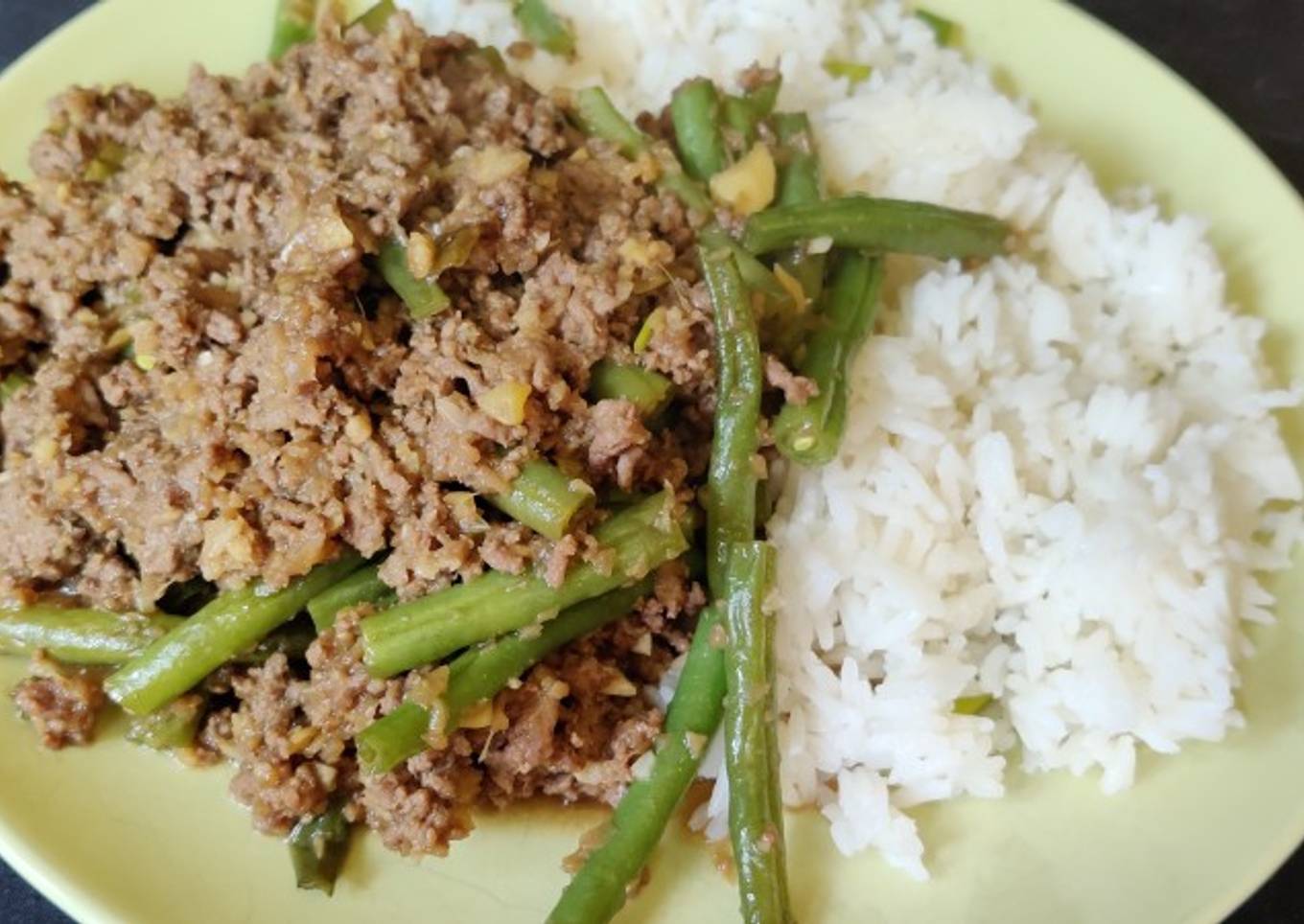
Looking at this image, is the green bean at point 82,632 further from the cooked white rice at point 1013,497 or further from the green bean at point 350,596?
the cooked white rice at point 1013,497

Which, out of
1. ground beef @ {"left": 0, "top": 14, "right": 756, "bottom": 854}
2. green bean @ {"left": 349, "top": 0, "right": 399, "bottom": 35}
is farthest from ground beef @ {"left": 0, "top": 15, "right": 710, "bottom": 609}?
green bean @ {"left": 349, "top": 0, "right": 399, "bottom": 35}

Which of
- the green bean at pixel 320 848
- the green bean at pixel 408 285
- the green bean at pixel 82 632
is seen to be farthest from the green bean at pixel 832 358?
the green bean at pixel 82 632

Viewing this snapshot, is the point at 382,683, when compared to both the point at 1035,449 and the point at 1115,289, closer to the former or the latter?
the point at 1035,449

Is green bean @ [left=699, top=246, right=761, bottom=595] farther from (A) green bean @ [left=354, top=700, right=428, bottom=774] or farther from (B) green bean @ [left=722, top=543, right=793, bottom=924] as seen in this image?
(A) green bean @ [left=354, top=700, right=428, bottom=774]

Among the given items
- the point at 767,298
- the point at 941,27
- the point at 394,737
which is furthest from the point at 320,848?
the point at 941,27

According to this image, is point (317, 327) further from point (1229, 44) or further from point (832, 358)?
point (1229, 44)

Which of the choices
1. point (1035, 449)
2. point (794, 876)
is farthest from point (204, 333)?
point (1035, 449)
